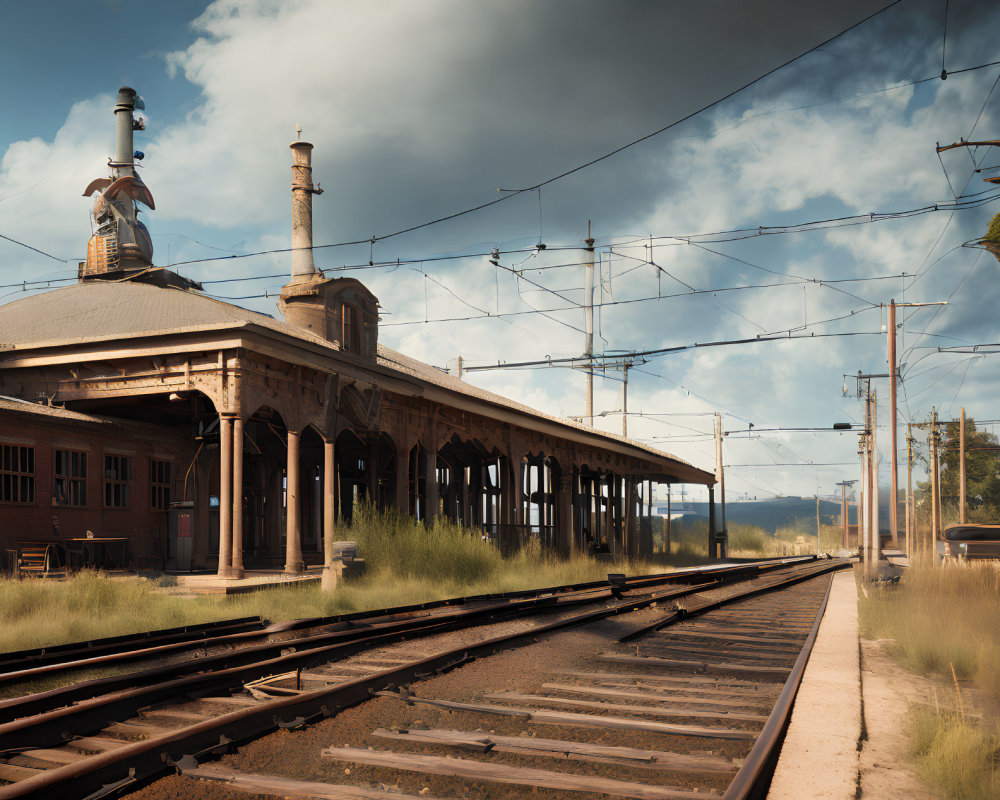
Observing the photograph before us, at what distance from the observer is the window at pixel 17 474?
52.8 ft

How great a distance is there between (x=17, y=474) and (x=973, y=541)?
79.7ft

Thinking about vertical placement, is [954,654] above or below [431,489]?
below

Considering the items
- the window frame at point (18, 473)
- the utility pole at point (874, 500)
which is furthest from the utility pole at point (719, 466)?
the window frame at point (18, 473)

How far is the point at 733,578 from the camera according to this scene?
24250mm

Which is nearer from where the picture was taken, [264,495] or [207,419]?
[207,419]

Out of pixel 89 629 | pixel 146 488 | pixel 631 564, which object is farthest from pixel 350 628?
pixel 631 564

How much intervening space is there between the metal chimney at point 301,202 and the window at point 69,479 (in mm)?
13610

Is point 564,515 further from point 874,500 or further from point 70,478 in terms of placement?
point 70,478

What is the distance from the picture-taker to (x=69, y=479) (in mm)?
17609

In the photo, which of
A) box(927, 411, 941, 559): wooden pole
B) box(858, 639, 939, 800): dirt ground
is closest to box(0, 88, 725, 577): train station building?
box(858, 639, 939, 800): dirt ground

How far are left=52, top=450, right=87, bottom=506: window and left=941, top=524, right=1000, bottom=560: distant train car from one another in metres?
21.2

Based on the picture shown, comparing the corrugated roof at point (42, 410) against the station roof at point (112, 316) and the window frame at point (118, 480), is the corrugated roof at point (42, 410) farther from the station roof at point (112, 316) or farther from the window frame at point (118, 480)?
the station roof at point (112, 316)

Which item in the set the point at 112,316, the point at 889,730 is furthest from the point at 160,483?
the point at 889,730

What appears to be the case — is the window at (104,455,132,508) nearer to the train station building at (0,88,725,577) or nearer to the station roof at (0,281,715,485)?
the train station building at (0,88,725,577)
